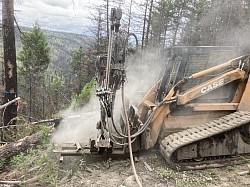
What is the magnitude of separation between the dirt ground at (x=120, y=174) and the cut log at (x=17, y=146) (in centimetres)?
48

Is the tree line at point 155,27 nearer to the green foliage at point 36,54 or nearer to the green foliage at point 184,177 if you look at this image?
the green foliage at point 36,54

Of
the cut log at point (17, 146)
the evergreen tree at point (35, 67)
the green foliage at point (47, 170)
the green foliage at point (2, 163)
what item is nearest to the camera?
the green foliage at point (47, 170)

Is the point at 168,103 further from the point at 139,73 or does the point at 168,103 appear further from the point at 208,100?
the point at 139,73

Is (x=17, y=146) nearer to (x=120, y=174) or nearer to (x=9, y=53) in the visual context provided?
(x=120, y=174)

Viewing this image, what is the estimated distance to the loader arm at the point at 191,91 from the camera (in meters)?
5.03

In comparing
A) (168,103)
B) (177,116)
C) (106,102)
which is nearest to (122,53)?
(106,102)

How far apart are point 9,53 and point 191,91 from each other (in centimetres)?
591

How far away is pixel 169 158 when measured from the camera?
461cm

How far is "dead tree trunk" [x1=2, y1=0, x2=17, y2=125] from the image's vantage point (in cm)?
836

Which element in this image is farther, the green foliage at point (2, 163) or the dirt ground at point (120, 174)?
the green foliage at point (2, 163)

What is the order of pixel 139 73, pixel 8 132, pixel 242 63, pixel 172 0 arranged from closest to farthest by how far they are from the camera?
pixel 242 63 < pixel 139 73 < pixel 8 132 < pixel 172 0

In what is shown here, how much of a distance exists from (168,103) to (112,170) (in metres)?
1.53

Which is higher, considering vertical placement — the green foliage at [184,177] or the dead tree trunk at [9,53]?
the dead tree trunk at [9,53]

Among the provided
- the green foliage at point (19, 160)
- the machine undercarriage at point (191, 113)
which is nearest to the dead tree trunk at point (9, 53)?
the green foliage at point (19, 160)
